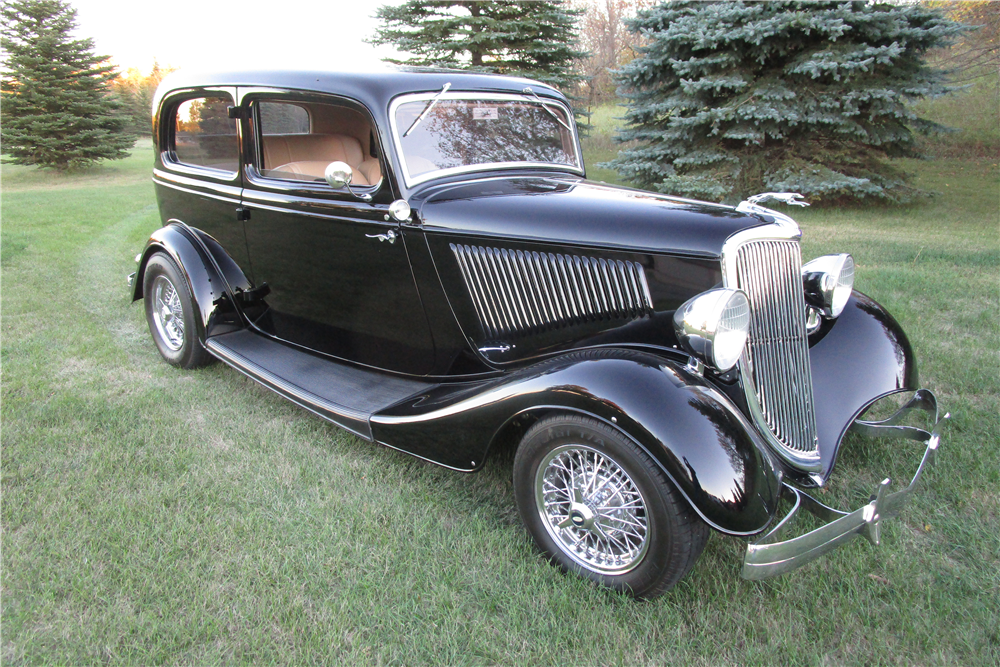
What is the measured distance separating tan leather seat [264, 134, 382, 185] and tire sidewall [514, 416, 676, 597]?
2.16 m

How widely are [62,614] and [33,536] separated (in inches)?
23.1

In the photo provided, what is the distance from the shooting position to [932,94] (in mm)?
8930

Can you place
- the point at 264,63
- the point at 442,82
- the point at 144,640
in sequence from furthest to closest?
the point at 264,63
the point at 442,82
the point at 144,640

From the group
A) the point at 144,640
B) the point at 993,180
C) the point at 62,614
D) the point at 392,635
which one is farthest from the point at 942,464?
the point at 993,180

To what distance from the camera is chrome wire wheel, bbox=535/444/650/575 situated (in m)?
2.26

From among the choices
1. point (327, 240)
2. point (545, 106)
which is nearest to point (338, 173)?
point (327, 240)

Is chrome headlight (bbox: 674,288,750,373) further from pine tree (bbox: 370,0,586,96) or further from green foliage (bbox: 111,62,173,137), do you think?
green foliage (bbox: 111,62,173,137)

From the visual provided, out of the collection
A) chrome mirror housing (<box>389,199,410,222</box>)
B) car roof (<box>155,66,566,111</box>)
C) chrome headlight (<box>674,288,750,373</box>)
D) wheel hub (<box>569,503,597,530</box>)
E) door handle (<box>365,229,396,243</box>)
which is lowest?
wheel hub (<box>569,503,597,530</box>)

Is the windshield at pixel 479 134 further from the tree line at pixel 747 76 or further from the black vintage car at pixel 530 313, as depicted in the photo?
the tree line at pixel 747 76

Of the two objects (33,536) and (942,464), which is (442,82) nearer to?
(33,536)

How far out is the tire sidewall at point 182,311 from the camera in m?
4.15

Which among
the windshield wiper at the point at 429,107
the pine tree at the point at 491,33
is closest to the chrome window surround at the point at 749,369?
the windshield wiper at the point at 429,107

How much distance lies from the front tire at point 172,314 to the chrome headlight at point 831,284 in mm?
3617

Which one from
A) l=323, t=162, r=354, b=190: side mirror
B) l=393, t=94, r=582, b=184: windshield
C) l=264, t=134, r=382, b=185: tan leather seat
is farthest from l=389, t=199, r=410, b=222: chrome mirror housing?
l=264, t=134, r=382, b=185: tan leather seat
